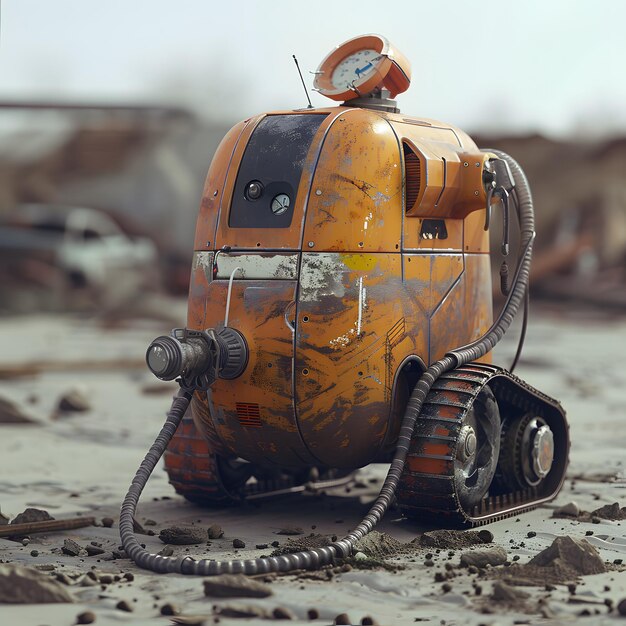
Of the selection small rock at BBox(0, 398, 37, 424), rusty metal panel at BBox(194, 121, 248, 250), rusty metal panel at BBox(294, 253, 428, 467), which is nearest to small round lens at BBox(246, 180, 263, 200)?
rusty metal panel at BBox(194, 121, 248, 250)

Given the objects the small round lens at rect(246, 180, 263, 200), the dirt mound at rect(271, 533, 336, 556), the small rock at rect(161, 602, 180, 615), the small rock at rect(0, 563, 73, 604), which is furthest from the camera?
the small round lens at rect(246, 180, 263, 200)

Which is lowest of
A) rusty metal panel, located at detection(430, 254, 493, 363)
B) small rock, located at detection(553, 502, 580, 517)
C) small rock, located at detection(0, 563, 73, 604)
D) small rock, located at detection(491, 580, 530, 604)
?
small rock, located at detection(0, 563, 73, 604)

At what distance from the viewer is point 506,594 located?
4625mm

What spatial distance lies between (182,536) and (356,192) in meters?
1.90

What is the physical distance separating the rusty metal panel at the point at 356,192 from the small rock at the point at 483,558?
5.22 feet

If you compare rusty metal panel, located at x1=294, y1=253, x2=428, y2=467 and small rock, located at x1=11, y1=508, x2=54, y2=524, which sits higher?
rusty metal panel, located at x1=294, y1=253, x2=428, y2=467

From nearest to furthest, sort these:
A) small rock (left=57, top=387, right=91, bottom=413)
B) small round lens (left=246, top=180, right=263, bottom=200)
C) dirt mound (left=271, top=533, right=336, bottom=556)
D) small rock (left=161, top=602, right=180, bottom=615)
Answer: small rock (left=161, top=602, right=180, bottom=615) < dirt mound (left=271, top=533, right=336, bottom=556) < small round lens (left=246, top=180, right=263, bottom=200) < small rock (left=57, top=387, right=91, bottom=413)

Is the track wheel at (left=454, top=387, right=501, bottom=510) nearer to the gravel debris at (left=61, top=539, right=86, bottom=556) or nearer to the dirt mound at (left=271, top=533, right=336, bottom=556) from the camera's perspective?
the dirt mound at (left=271, top=533, right=336, bottom=556)

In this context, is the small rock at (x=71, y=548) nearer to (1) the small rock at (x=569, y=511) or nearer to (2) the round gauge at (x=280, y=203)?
(2) the round gauge at (x=280, y=203)

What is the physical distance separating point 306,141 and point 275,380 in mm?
1218

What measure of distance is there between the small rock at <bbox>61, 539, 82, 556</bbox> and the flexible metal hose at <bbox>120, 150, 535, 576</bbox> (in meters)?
0.22

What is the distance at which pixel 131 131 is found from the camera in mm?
27453

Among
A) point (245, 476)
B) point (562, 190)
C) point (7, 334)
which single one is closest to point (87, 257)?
point (7, 334)

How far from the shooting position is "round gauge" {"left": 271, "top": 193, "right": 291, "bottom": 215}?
5.96 metres
